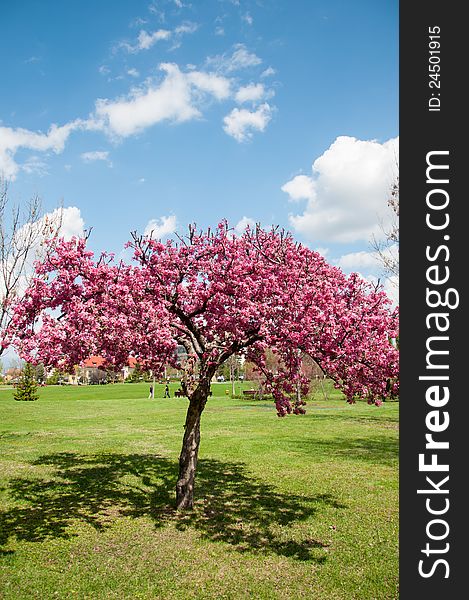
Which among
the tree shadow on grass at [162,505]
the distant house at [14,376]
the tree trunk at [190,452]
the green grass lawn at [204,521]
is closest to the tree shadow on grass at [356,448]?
the green grass lawn at [204,521]

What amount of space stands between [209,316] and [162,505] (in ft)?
16.1

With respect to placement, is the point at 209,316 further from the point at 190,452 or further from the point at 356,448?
the point at 356,448

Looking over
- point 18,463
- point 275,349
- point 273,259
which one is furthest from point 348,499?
point 18,463

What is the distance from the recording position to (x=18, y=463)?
1723 cm

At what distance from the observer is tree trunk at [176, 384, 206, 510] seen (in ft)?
37.5

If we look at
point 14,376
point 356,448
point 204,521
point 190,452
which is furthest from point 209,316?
point 14,376

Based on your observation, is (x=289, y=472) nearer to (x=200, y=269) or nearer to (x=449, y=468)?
(x=200, y=269)

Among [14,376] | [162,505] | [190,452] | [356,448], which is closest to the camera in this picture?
[190,452]

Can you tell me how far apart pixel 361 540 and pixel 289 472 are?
6.22 meters

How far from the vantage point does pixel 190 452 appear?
11469mm

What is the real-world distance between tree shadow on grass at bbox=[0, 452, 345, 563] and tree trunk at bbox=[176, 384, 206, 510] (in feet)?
1.12

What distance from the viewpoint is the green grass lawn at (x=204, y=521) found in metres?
7.78

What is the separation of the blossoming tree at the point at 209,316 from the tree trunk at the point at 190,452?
2cm

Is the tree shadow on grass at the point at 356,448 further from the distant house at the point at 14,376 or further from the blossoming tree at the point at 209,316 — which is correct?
the distant house at the point at 14,376
